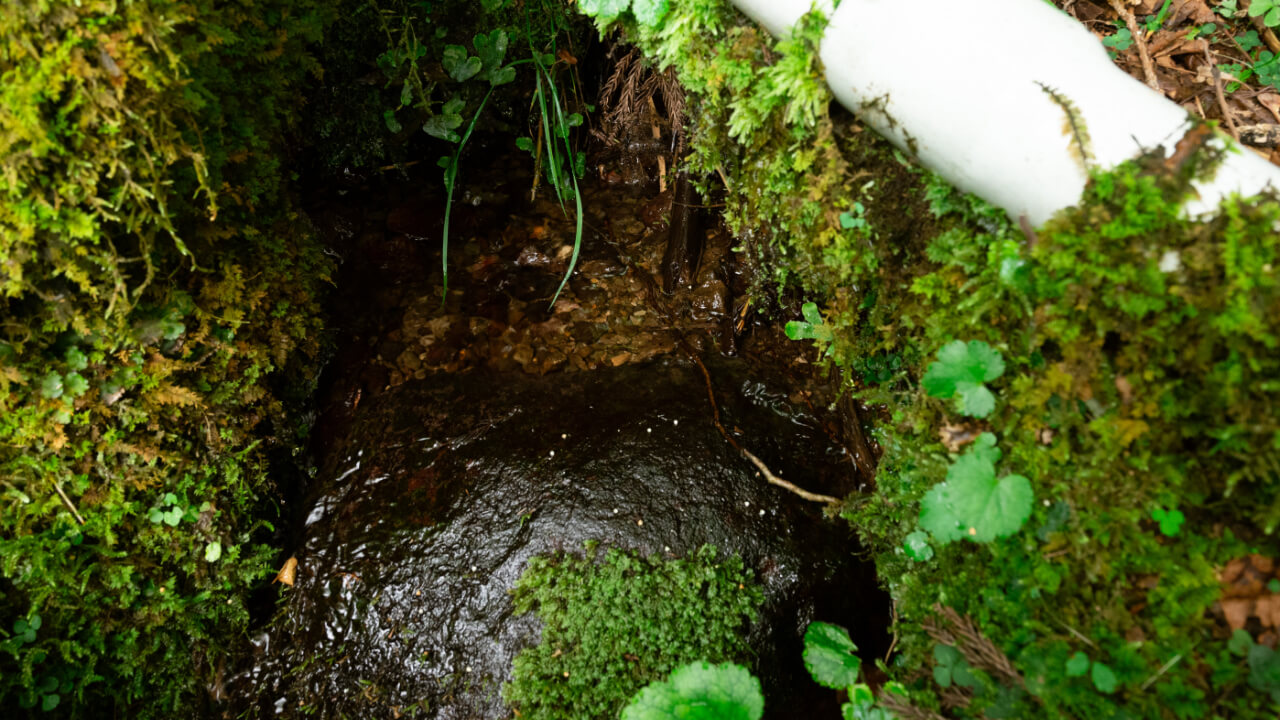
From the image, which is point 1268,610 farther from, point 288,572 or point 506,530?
point 288,572

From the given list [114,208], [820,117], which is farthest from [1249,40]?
[114,208]

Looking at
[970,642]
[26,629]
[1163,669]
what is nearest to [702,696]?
[970,642]

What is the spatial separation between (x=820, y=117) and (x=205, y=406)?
8.36ft

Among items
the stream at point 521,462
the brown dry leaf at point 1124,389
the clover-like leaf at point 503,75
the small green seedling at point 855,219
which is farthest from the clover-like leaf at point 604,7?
the brown dry leaf at point 1124,389

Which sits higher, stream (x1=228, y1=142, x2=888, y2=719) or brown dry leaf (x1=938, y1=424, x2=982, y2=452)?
brown dry leaf (x1=938, y1=424, x2=982, y2=452)

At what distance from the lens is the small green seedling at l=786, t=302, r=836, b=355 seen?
251cm

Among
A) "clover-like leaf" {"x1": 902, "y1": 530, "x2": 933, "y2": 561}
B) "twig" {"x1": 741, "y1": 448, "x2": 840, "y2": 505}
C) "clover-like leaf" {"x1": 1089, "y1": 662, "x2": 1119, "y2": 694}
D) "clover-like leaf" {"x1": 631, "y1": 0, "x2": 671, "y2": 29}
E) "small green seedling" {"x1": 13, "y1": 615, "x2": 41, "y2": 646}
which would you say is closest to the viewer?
"clover-like leaf" {"x1": 1089, "y1": 662, "x2": 1119, "y2": 694}

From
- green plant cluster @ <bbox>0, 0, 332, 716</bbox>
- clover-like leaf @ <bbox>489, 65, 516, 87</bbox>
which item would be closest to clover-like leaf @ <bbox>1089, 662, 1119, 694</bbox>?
green plant cluster @ <bbox>0, 0, 332, 716</bbox>

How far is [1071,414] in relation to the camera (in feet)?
4.98

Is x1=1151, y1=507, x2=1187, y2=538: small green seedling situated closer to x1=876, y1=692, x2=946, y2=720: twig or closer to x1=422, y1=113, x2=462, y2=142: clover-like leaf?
x1=876, y1=692, x2=946, y2=720: twig

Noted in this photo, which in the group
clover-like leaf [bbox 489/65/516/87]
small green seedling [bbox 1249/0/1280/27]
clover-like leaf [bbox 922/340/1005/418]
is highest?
small green seedling [bbox 1249/0/1280/27]

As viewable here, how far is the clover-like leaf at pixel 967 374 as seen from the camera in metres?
1.62

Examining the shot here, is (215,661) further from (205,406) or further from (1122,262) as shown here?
(1122,262)

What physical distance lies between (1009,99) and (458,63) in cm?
297
